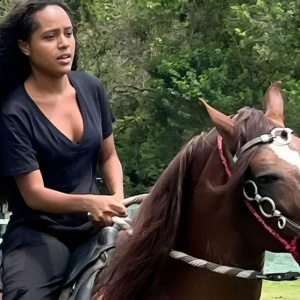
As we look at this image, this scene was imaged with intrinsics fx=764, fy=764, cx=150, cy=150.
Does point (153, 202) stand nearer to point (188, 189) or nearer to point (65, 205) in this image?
point (188, 189)

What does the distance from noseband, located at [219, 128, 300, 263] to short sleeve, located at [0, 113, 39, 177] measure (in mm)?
795

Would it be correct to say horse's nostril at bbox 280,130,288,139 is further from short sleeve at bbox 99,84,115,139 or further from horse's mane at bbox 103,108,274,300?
short sleeve at bbox 99,84,115,139

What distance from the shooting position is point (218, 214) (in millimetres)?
2781

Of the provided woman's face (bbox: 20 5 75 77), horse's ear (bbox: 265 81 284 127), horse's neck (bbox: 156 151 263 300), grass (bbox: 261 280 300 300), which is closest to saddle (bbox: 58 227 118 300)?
horse's neck (bbox: 156 151 263 300)

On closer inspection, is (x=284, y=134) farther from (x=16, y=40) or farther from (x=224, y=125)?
(x=16, y=40)

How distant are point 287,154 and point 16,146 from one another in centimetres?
109

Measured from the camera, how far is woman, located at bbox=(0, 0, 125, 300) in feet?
9.97

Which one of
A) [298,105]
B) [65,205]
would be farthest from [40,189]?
[298,105]

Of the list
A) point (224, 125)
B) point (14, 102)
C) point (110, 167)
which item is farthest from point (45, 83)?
point (224, 125)

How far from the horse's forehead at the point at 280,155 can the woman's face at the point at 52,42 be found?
97 cm

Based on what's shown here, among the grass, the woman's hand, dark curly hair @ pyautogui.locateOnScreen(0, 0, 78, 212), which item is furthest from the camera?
the grass

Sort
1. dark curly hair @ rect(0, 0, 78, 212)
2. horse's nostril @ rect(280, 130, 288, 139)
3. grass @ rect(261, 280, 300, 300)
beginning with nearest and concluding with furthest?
horse's nostril @ rect(280, 130, 288, 139), dark curly hair @ rect(0, 0, 78, 212), grass @ rect(261, 280, 300, 300)

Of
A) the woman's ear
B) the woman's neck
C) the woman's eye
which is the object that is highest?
the woman's eye

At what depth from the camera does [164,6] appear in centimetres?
2792
